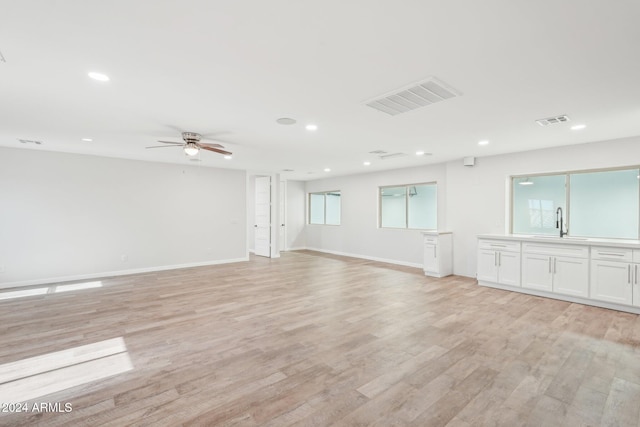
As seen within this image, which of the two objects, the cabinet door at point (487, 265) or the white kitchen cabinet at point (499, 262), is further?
the cabinet door at point (487, 265)

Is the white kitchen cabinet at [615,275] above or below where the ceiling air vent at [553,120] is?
below

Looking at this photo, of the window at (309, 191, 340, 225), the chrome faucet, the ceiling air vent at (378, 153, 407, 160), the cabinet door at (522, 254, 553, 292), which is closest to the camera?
the cabinet door at (522, 254, 553, 292)

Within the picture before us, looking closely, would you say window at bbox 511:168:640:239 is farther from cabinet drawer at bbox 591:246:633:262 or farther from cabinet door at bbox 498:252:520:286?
cabinet door at bbox 498:252:520:286

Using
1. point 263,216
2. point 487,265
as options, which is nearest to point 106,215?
point 263,216

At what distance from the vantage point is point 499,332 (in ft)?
10.9

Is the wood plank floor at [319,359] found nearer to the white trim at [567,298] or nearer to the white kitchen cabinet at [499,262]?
the white trim at [567,298]

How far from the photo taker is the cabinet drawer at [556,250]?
439 centimetres

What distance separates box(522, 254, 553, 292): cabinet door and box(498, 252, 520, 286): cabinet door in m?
0.10

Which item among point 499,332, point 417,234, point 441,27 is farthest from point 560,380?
point 417,234

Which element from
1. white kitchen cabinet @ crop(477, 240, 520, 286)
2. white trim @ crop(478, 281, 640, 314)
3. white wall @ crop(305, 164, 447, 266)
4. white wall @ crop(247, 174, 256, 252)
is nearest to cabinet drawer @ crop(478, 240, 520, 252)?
white kitchen cabinet @ crop(477, 240, 520, 286)

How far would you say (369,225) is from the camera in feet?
28.3

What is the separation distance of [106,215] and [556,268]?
8371 mm

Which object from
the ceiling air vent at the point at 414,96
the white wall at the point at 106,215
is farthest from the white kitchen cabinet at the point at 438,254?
the white wall at the point at 106,215

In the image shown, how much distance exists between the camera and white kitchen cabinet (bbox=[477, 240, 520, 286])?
5.04m
